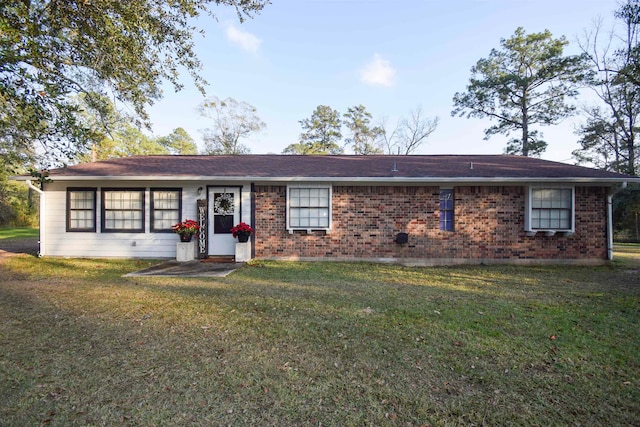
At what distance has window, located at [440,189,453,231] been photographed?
916cm

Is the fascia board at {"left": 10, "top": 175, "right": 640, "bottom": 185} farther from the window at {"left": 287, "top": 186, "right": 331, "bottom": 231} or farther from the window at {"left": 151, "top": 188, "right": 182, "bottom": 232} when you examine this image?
the window at {"left": 151, "top": 188, "right": 182, "bottom": 232}

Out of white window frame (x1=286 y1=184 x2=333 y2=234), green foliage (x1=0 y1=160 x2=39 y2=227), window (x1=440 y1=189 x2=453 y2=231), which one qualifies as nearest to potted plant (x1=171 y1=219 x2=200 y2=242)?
white window frame (x1=286 y1=184 x2=333 y2=234)

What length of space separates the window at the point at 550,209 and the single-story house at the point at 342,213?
3cm

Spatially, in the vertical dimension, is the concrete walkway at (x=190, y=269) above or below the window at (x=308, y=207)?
below

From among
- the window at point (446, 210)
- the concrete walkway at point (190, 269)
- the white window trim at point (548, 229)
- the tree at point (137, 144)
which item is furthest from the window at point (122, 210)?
the tree at point (137, 144)

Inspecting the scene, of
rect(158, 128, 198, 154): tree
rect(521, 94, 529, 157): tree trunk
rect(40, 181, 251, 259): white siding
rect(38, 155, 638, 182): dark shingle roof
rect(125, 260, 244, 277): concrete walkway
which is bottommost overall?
rect(125, 260, 244, 277): concrete walkway

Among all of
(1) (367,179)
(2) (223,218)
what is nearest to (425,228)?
(1) (367,179)

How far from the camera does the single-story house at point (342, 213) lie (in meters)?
8.84

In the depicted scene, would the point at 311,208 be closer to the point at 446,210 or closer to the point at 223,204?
the point at 223,204

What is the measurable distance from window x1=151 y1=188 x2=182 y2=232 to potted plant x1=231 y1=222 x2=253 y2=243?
2.04 meters

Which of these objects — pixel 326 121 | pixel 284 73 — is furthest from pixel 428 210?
pixel 326 121

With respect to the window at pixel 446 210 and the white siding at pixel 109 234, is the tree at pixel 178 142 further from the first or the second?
the window at pixel 446 210

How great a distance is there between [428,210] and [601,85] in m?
21.9

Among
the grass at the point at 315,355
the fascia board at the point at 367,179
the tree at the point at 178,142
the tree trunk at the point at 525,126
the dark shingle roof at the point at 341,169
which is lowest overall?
the grass at the point at 315,355
